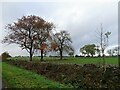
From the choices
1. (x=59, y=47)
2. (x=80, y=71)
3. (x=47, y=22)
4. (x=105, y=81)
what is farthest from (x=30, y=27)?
(x=105, y=81)

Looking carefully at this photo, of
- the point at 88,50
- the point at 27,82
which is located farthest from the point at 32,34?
the point at 27,82

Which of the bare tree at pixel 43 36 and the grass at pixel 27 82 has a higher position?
the bare tree at pixel 43 36

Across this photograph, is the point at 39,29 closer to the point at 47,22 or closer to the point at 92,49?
the point at 47,22

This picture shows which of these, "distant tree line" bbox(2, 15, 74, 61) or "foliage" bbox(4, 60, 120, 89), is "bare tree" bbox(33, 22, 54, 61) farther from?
"foliage" bbox(4, 60, 120, 89)

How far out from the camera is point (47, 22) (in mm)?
70375

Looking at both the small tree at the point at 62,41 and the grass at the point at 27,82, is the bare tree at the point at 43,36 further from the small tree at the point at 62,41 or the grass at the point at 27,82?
the grass at the point at 27,82

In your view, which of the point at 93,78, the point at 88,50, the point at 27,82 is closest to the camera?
the point at 27,82

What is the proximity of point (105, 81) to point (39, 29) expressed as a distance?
4686 centimetres

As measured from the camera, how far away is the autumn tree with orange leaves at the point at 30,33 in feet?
207

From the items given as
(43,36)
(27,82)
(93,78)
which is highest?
(43,36)

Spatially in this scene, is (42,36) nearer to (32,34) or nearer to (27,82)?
(32,34)

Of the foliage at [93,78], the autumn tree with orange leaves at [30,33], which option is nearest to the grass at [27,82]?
the foliage at [93,78]

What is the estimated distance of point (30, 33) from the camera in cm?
6406

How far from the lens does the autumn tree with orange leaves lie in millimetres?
63062
